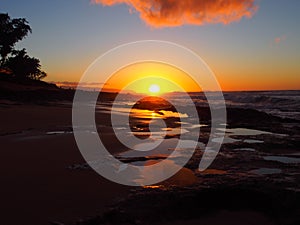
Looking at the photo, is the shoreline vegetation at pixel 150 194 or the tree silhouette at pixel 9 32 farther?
the tree silhouette at pixel 9 32

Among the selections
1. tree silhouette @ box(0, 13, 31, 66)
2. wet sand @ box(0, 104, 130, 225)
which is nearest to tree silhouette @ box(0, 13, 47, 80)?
tree silhouette @ box(0, 13, 31, 66)

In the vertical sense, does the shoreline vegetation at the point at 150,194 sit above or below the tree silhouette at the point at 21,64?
below

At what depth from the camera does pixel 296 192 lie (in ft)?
15.0

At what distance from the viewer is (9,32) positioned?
121 feet

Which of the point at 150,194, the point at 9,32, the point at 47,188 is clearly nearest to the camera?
the point at 150,194

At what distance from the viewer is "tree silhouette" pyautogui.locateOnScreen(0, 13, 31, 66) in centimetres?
3634

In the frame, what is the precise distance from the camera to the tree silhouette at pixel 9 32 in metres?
36.3

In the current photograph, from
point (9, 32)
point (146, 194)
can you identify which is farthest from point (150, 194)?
point (9, 32)

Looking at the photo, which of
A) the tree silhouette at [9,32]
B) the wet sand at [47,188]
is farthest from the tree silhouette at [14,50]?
the wet sand at [47,188]

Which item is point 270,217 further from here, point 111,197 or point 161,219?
point 111,197

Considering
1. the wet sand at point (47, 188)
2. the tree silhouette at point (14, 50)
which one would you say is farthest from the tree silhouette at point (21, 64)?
the wet sand at point (47, 188)

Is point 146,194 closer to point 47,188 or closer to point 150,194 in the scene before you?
point 150,194

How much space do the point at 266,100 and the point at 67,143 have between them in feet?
141

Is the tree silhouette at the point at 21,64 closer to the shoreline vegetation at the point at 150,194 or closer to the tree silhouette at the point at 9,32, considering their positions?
the tree silhouette at the point at 9,32
